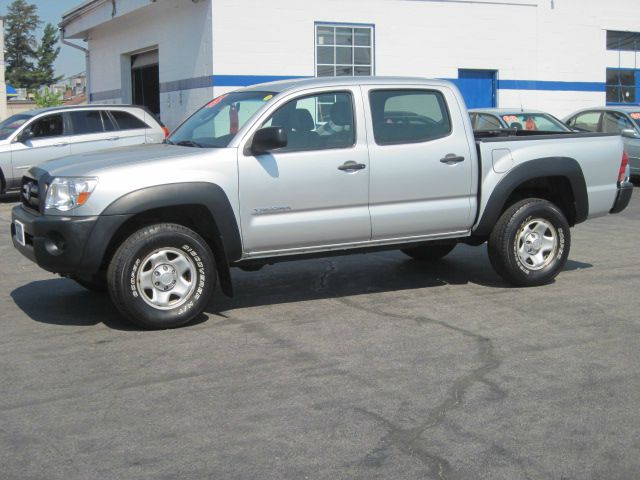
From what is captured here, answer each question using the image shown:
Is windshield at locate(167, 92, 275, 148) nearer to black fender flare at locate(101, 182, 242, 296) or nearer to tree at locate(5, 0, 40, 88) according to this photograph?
black fender flare at locate(101, 182, 242, 296)

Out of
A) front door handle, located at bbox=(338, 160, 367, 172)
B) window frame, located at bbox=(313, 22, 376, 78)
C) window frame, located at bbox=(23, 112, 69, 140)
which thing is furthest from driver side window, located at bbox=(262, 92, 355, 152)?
window frame, located at bbox=(313, 22, 376, 78)

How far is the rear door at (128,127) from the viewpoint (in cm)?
1578

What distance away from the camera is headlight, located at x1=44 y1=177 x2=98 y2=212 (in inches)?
249

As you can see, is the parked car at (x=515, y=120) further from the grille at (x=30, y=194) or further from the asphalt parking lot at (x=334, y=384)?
the grille at (x=30, y=194)

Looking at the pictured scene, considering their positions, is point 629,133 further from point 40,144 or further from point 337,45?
point 40,144

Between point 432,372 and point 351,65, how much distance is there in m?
15.4

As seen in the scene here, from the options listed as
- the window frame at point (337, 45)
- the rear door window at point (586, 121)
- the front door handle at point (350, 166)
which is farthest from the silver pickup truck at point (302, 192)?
the window frame at point (337, 45)

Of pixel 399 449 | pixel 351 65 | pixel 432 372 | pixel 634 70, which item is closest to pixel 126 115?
pixel 351 65

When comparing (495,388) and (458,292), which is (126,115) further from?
(495,388)

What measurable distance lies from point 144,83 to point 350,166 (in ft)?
65.4

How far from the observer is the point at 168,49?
2138 centimetres

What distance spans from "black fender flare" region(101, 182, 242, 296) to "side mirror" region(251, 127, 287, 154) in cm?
45

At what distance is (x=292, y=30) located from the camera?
19.3 meters

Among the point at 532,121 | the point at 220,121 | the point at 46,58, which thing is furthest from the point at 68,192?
the point at 46,58
